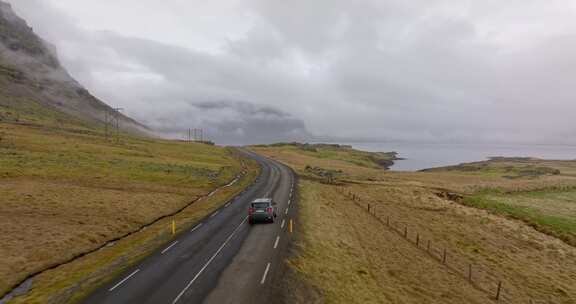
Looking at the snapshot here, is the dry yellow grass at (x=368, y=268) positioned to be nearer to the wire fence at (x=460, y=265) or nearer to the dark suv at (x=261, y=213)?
the wire fence at (x=460, y=265)

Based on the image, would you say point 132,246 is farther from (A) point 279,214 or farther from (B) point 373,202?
(B) point 373,202

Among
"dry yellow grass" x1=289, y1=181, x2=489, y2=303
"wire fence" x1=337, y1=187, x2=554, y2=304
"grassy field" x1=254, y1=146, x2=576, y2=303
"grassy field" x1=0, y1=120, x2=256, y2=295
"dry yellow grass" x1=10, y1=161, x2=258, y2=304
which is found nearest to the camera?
"dry yellow grass" x1=10, y1=161, x2=258, y2=304

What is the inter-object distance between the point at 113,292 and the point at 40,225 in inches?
574

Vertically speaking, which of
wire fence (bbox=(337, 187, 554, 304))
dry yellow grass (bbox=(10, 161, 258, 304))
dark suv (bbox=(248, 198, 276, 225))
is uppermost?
dark suv (bbox=(248, 198, 276, 225))

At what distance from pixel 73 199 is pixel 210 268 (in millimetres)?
23278

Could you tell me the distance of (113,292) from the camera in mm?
16875

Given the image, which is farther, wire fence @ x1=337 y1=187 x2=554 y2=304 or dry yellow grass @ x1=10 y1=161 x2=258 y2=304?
wire fence @ x1=337 y1=187 x2=554 y2=304

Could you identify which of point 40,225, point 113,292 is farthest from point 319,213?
point 40,225

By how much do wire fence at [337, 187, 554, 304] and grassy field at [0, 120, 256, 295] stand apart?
24342mm

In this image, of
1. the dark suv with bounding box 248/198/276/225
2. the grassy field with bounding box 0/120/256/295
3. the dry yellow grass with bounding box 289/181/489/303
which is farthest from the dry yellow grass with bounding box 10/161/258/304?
the dry yellow grass with bounding box 289/181/489/303

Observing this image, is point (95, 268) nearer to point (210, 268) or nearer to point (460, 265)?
point (210, 268)

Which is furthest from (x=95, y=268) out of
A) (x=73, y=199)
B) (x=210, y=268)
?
(x=73, y=199)

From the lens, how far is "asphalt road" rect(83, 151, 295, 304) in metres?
16.4

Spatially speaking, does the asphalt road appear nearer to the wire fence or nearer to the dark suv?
the dark suv
